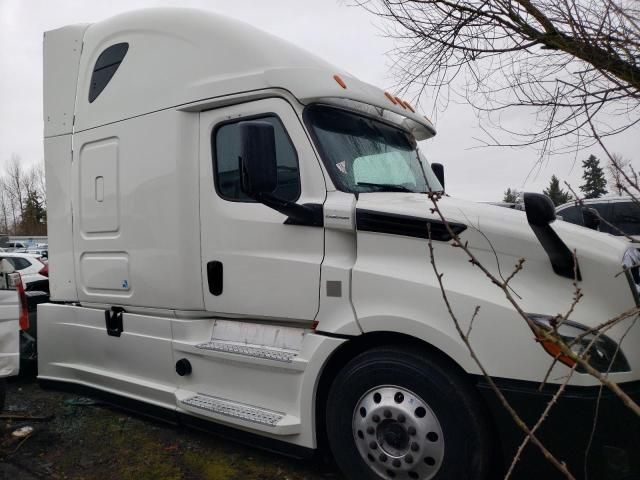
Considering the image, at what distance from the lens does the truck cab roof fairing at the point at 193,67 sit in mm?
3416

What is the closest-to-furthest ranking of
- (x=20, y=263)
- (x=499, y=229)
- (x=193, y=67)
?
(x=499, y=229) < (x=193, y=67) < (x=20, y=263)

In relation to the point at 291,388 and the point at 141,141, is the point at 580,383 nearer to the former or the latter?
the point at 291,388

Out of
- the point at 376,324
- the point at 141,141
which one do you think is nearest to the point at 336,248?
the point at 376,324

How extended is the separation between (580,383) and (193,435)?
2904mm

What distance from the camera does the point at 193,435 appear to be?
4.00 metres

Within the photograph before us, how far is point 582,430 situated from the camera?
2381 mm

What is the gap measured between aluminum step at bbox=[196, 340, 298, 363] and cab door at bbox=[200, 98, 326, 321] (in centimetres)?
21

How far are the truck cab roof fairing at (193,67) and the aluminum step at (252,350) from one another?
1660 mm

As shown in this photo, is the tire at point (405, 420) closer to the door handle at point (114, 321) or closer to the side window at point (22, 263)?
the door handle at point (114, 321)

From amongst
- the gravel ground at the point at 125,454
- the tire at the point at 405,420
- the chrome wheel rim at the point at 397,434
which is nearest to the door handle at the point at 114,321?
the gravel ground at the point at 125,454

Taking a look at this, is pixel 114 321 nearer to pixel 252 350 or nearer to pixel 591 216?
pixel 252 350

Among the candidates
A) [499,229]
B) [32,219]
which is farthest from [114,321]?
[32,219]

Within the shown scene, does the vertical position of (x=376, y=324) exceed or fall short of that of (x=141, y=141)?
it falls short

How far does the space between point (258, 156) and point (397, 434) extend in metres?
1.79
